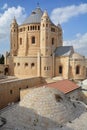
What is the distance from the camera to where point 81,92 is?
34.2 meters

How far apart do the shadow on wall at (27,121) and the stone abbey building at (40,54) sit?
56.2ft

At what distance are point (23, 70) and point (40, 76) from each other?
13.6 ft

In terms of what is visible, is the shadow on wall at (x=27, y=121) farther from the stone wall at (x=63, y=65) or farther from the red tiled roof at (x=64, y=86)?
the stone wall at (x=63, y=65)

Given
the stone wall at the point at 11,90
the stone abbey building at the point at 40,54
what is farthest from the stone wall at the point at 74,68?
the stone wall at the point at 11,90

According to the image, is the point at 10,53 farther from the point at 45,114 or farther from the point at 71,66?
the point at 45,114

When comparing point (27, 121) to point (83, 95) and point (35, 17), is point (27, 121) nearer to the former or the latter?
point (83, 95)

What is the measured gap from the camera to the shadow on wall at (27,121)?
65.3 feet

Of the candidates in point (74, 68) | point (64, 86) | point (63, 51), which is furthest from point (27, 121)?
point (63, 51)

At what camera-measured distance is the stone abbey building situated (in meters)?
38.9

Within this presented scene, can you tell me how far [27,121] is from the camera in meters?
20.9

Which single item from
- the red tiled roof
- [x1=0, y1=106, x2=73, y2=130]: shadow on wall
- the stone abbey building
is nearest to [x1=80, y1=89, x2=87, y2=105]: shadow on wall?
the red tiled roof

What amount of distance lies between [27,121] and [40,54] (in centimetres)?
2037

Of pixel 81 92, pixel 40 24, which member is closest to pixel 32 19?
pixel 40 24

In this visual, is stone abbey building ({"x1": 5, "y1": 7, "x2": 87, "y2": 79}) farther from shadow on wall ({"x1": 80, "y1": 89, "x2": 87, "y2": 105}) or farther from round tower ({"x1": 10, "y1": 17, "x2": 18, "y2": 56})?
shadow on wall ({"x1": 80, "y1": 89, "x2": 87, "y2": 105})
